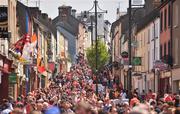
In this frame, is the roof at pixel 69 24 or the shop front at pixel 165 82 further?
the roof at pixel 69 24

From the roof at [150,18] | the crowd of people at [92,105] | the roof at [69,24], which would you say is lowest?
the crowd of people at [92,105]

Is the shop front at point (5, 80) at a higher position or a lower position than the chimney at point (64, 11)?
lower

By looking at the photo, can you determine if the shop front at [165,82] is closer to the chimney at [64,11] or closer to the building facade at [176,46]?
the building facade at [176,46]

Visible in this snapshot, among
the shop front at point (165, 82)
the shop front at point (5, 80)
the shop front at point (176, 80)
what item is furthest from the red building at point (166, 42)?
the shop front at point (5, 80)

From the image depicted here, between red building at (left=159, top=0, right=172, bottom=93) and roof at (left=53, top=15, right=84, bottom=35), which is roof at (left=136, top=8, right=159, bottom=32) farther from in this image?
roof at (left=53, top=15, right=84, bottom=35)

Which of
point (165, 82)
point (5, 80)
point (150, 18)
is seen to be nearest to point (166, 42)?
point (165, 82)

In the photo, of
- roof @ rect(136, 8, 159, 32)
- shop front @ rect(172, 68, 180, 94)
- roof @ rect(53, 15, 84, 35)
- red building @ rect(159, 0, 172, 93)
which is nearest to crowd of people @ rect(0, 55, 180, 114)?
red building @ rect(159, 0, 172, 93)

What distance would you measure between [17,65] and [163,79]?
34.8 feet

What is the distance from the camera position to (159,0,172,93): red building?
47719 mm

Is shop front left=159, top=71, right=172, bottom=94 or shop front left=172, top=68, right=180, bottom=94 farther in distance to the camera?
shop front left=159, top=71, right=172, bottom=94

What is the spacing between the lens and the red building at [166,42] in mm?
47719

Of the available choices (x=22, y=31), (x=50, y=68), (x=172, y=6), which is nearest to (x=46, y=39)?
(x=50, y=68)

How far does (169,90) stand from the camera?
48.8 metres

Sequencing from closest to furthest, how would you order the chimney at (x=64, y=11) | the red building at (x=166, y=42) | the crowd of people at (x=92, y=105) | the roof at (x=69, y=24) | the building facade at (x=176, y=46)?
1. the crowd of people at (x=92, y=105)
2. the building facade at (x=176, y=46)
3. the red building at (x=166, y=42)
4. the roof at (x=69, y=24)
5. the chimney at (x=64, y=11)
